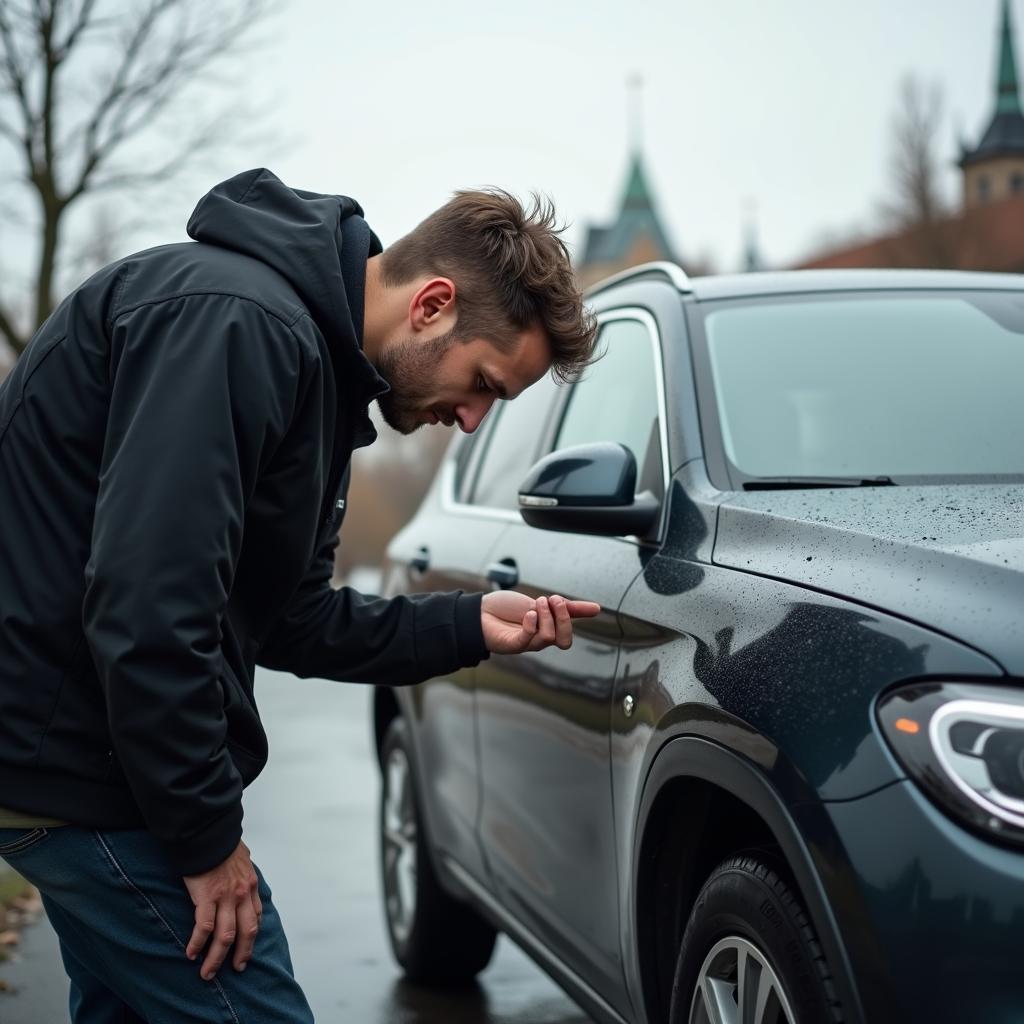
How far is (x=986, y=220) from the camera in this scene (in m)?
46.1

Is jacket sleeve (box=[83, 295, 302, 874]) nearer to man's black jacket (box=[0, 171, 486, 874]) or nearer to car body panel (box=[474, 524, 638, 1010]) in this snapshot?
man's black jacket (box=[0, 171, 486, 874])

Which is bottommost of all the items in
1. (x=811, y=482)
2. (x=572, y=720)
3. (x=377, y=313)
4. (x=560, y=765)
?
(x=560, y=765)

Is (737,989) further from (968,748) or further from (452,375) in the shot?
(452,375)

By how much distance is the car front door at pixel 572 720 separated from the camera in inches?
118

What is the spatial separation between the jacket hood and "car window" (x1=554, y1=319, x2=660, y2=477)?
107 centimetres

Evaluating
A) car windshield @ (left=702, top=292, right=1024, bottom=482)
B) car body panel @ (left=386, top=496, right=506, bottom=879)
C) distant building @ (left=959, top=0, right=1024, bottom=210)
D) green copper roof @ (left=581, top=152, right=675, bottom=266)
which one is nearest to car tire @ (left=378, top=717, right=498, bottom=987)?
car body panel @ (left=386, top=496, right=506, bottom=879)

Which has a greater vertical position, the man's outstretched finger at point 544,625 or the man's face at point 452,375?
A: the man's face at point 452,375

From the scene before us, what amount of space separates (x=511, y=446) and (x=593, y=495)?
57.3 inches

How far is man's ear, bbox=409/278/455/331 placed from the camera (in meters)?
2.41

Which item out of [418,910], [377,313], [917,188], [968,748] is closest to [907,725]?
[968,748]

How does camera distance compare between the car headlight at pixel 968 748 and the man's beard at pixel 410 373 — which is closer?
the car headlight at pixel 968 748

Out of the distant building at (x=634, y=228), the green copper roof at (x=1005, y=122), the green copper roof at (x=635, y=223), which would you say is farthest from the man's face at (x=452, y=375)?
the green copper roof at (x=635, y=223)

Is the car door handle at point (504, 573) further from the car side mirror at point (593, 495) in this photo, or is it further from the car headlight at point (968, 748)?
the car headlight at point (968, 748)

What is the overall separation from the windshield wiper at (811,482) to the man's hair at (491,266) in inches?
27.0
